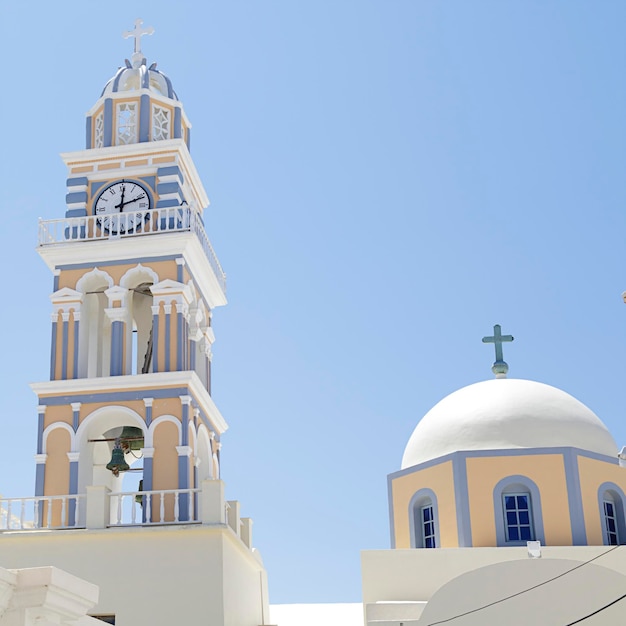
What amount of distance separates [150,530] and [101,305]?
15.7 feet

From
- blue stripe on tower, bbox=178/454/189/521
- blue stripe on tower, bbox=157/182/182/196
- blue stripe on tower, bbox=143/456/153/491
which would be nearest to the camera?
blue stripe on tower, bbox=178/454/189/521

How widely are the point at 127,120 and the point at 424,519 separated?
8.80 meters

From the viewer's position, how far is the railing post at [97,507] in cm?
1688

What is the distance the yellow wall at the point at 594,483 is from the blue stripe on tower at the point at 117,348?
7682 mm

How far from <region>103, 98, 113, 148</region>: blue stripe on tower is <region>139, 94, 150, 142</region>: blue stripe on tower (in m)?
0.53

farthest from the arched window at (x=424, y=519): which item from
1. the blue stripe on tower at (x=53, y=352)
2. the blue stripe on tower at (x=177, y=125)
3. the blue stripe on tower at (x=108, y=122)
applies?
the blue stripe on tower at (x=108, y=122)

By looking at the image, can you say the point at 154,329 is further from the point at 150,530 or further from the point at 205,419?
the point at 150,530

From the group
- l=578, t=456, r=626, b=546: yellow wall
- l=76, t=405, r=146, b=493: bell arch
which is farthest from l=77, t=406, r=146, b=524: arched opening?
l=578, t=456, r=626, b=546: yellow wall

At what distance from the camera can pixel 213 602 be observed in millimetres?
16281

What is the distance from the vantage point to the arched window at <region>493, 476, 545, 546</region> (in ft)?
62.6

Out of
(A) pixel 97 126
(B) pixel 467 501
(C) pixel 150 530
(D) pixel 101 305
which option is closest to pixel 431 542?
(B) pixel 467 501

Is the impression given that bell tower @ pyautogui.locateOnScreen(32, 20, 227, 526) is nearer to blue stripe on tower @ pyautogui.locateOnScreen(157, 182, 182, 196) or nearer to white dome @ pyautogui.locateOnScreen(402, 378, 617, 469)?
blue stripe on tower @ pyautogui.locateOnScreen(157, 182, 182, 196)

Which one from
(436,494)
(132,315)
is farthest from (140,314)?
(436,494)

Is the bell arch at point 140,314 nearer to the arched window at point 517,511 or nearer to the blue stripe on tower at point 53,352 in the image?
the blue stripe on tower at point 53,352
